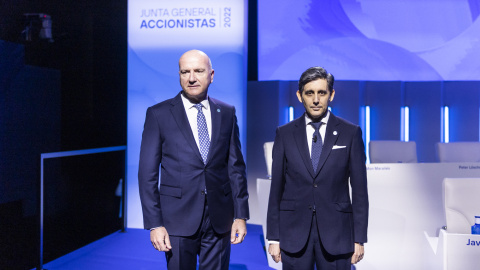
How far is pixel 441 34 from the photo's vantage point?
244 inches

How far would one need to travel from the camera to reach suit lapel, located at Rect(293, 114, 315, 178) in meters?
2.11

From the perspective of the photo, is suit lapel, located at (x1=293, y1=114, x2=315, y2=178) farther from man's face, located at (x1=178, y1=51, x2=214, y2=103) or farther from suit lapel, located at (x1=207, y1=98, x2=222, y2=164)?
man's face, located at (x1=178, y1=51, x2=214, y2=103)

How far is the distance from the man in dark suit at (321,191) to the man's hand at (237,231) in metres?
0.15

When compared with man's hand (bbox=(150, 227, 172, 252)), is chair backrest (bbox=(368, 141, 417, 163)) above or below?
above

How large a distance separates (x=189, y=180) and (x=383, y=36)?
4.89 metres

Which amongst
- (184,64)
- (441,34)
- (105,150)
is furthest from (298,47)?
(184,64)

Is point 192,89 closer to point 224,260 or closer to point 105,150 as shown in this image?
point 224,260

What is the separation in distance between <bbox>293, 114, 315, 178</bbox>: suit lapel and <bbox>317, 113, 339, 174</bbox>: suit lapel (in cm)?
5

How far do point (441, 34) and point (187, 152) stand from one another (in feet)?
17.2

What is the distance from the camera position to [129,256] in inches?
177

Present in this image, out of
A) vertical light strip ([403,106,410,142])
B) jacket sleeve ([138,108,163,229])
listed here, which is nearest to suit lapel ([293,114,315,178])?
jacket sleeve ([138,108,163,229])

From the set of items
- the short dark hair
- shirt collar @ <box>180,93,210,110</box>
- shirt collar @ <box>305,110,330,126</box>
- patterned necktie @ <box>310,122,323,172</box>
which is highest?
the short dark hair

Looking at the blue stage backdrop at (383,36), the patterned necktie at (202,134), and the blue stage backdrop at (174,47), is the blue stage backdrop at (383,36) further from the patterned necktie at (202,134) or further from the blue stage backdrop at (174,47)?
the patterned necktie at (202,134)

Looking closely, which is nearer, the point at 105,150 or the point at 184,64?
the point at 184,64
